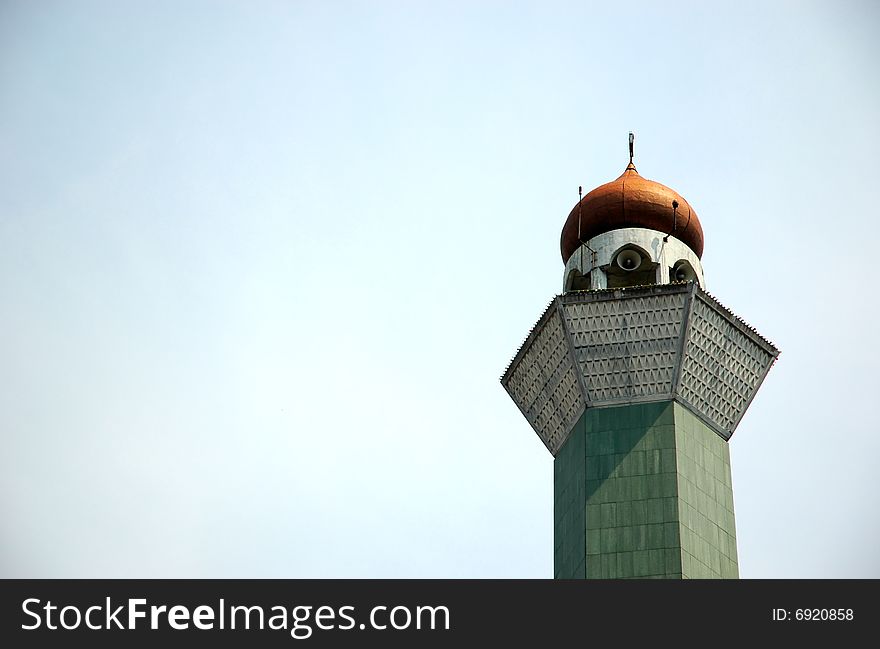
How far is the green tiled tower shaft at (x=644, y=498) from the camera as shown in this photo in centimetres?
4653

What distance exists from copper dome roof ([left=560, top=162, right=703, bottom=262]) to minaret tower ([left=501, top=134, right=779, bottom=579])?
4 centimetres

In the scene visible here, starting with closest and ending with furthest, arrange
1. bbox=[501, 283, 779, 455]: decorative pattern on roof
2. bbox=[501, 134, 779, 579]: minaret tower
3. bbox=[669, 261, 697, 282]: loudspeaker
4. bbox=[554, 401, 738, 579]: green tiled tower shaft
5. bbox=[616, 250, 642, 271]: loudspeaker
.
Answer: bbox=[554, 401, 738, 579]: green tiled tower shaft
bbox=[501, 134, 779, 579]: minaret tower
bbox=[501, 283, 779, 455]: decorative pattern on roof
bbox=[669, 261, 697, 282]: loudspeaker
bbox=[616, 250, 642, 271]: loudspeaker

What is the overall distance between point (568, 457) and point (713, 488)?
429 cm

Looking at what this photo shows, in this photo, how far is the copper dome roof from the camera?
52.8 meters

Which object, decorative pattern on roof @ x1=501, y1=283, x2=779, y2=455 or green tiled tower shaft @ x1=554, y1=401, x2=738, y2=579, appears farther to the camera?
decorative pattern on roof @ x1=501, y1=283, x2=779, y2=455

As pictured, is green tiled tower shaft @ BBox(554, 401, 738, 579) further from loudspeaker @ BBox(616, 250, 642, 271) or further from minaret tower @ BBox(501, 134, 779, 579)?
loudspeaker @ BBox(616, 250, 642, 271)

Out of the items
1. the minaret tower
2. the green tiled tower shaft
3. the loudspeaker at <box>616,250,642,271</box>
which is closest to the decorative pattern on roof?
the minaret tower

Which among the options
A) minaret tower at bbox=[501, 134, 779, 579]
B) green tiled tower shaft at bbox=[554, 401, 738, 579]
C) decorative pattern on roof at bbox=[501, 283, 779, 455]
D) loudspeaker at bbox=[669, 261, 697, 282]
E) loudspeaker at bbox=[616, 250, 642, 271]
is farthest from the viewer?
loudspeaker at bbox=[616, 250, 642, 271]

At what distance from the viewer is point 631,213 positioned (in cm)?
5281
